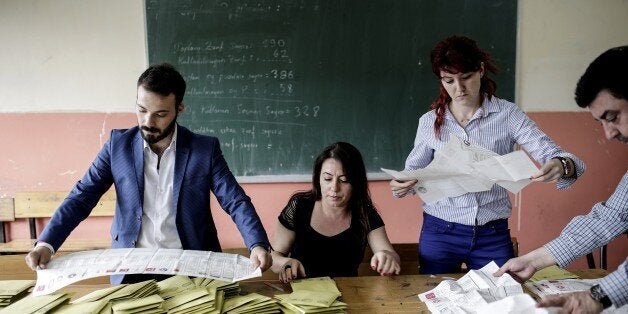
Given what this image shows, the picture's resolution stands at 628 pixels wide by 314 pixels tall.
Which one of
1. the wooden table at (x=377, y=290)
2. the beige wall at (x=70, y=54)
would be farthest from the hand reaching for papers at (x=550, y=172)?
the beige wall at (x=70, y=54)

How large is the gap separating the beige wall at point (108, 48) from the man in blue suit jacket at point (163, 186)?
5.57 ft

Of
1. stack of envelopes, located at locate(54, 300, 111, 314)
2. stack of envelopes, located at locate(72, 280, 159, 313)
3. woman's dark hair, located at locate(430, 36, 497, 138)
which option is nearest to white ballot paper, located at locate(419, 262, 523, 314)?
woman's dark hair, located at locate(430, 36, 497, 138)

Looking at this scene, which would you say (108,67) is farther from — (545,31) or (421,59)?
(545,31)

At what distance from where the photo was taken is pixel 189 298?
4.47 feet

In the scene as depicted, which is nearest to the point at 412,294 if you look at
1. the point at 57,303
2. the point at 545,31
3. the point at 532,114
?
the point at 57,303

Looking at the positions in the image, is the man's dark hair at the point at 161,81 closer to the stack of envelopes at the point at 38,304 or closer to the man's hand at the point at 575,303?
the stack of envelopes at the point at 38,304

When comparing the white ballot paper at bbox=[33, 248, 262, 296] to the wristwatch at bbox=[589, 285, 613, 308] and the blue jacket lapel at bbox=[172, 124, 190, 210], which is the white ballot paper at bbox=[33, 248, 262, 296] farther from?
the wristwatch at bbox=[589, 285, 613, 308]

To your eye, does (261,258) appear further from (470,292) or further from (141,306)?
(470,292)

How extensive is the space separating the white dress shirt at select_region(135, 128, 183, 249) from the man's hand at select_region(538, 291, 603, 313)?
125 cm

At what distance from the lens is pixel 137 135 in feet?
5.87

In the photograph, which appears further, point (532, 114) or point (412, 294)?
point (532, 114)

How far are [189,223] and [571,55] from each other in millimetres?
2972

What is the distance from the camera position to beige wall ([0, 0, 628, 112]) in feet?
10.6

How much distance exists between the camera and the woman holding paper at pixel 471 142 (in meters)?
1.84
